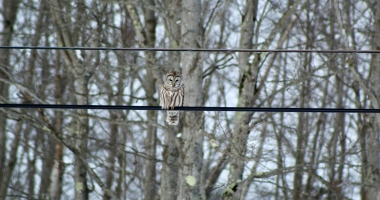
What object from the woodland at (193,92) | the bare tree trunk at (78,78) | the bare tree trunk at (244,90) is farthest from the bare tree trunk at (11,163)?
the bare tree trunk at (244,90)

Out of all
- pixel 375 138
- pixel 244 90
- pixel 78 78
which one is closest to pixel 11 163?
pixel 78 78

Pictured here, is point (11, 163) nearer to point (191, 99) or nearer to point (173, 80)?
point (191, 99)

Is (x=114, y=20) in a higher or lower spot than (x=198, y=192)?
higher

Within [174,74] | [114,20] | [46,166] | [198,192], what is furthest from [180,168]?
[46,166]

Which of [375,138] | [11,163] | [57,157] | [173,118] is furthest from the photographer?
[57,157]

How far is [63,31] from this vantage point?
15.1 m

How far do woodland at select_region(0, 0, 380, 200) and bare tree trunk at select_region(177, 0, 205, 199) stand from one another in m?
0.02

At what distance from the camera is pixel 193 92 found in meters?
12.6

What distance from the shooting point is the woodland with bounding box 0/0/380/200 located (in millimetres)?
12734

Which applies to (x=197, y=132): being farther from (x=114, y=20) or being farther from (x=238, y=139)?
(x=114, y=20)

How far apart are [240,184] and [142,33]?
153 inches

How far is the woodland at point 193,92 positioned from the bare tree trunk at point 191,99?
0.06ft

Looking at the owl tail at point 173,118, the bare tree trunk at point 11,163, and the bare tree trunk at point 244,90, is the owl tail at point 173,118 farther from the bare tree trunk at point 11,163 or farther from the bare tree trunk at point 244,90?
the bare tree trunk at point 11,163

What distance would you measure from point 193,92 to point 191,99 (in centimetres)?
14
